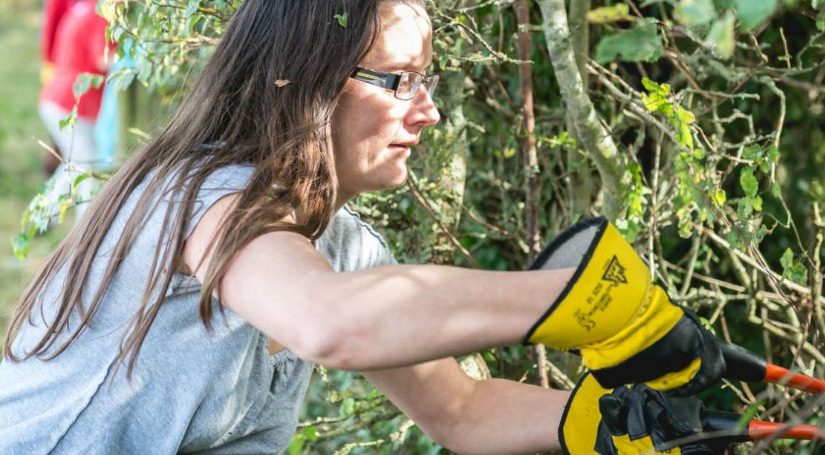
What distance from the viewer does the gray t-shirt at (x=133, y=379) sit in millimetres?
1949

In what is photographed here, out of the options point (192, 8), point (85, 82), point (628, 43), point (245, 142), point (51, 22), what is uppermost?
point (628, 43)

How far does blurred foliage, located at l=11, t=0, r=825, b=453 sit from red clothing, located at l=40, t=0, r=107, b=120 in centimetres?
304

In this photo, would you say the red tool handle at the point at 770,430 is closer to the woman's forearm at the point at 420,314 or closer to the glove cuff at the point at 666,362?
the glove cuff at the point at 666,362

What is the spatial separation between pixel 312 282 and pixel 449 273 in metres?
0.18

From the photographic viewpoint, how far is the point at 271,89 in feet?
6.59

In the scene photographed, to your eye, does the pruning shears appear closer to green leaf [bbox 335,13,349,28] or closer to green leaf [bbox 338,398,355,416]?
green leaf [bbox 335,13,349,28]

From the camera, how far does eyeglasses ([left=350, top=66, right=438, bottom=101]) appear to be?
2023 millimetres

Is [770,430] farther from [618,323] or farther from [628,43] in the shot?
[628,43]

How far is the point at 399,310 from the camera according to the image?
5.01 feet

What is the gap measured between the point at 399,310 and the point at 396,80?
2.07 feet

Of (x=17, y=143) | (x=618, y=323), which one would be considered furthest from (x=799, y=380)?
(x=17, y=143)

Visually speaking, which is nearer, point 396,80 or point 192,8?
point 396,80

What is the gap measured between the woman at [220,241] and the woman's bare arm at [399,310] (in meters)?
0.14

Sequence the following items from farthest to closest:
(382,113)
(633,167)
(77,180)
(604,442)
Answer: (77,180), (633,167), (382,113), (604,442)
